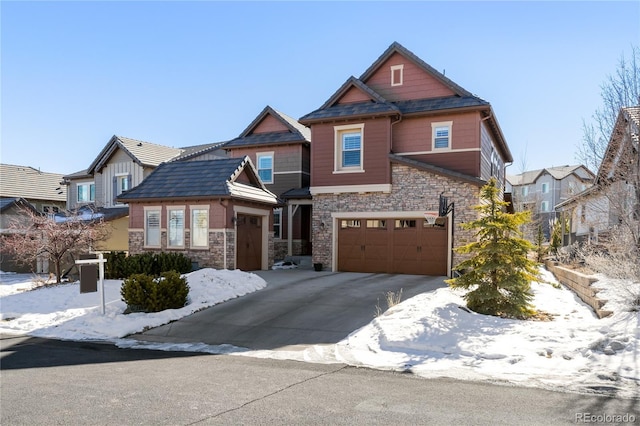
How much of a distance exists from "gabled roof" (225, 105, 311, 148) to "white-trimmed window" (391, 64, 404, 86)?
6044 mm

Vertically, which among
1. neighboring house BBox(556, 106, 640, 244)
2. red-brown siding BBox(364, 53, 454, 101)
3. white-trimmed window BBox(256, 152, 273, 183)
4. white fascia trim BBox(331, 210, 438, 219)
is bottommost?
white fascia trim BBox(331, 210, 438, 219)

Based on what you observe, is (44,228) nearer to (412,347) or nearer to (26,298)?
(26,298)

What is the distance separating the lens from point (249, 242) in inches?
795

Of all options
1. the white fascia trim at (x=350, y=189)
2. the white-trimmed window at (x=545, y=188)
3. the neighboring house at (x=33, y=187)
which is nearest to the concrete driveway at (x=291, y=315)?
the white fascia trim at (x=350, y=189)

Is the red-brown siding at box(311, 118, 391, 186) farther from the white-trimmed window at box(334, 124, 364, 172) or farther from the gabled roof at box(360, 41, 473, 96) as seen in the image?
the gabled roof at box(360, 41, 473, 96)

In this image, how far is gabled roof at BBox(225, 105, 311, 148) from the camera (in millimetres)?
Result: 25047

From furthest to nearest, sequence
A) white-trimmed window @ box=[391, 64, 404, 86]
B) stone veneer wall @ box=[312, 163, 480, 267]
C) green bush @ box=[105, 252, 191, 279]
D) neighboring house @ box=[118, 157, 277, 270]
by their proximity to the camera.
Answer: white-trimmed window @ box=[391, 64, 404, 86], neighboring house @ box=[118, 157, 277, 270], stone veneer wall @ box=[312, 163, 480, 267], green bush @ box=[105, 252, 191, 279]

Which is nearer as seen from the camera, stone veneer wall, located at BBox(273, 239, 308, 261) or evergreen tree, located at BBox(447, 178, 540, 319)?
evergreen tree, located at BBox(447, 178, 540, 319)

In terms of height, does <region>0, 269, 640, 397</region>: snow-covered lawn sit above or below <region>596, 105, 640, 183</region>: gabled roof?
below

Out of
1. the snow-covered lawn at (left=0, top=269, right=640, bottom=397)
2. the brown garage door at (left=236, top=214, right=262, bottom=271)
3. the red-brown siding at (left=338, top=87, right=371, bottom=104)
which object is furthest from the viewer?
the red-brown siding at (left=338, top=87, right=371, bottom=104)

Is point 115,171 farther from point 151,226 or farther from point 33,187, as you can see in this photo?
point 33,187

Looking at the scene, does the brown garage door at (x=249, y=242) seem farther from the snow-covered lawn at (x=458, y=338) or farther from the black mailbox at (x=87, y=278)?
the black mailbox at (x=87, y=278)

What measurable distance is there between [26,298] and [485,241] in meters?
13.8
